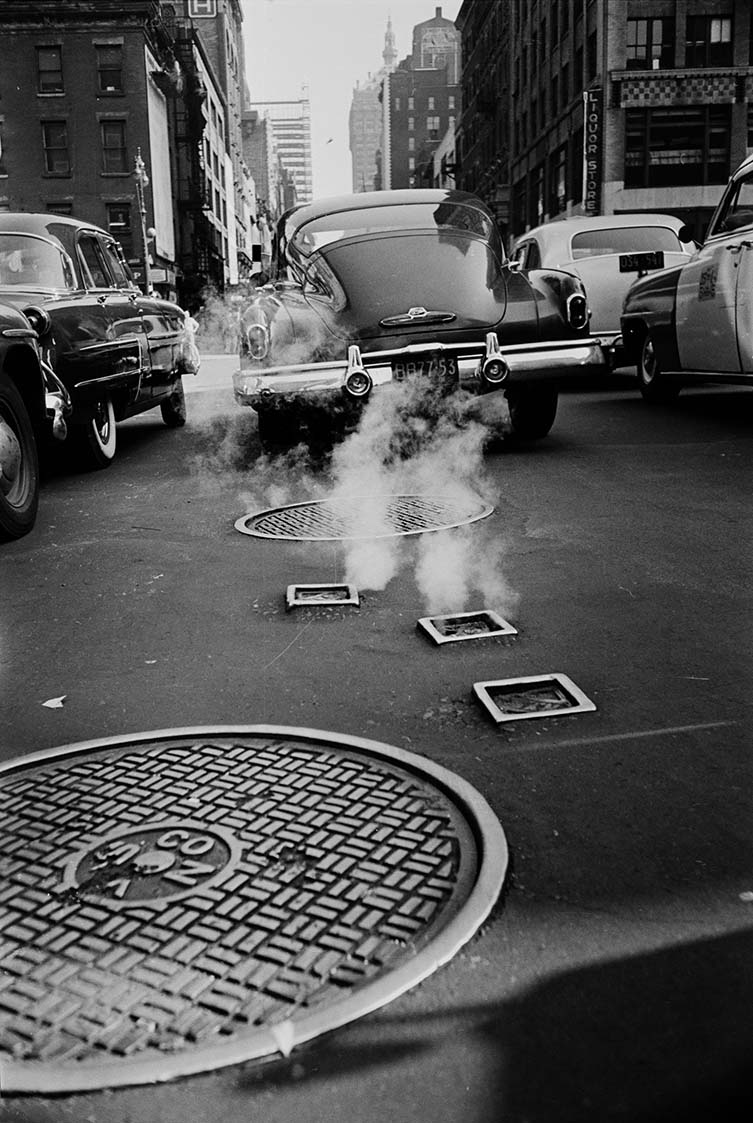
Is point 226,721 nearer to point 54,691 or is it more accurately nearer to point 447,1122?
point 54,691

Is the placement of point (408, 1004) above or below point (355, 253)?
below

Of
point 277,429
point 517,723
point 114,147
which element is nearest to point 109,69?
point 114,147

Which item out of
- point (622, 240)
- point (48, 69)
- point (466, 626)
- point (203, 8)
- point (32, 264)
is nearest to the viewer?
point (466, 626)

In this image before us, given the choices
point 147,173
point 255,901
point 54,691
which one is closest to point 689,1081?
point 255,901

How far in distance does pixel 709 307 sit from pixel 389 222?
272 cm

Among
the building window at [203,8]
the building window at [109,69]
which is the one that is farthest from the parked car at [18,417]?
the building window at [203,8]

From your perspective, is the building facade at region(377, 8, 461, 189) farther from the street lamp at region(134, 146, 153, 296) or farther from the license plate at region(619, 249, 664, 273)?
the license plate at region(619, 249, 664, 273)

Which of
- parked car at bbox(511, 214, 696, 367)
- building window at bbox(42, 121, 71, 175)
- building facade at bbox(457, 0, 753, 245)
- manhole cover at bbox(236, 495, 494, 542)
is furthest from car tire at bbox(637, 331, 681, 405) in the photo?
building window at bbox(42, 121, 71, 175)

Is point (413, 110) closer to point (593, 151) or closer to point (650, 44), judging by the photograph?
point (650, 44)

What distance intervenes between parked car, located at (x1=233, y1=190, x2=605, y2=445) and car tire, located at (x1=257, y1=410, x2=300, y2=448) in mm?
18

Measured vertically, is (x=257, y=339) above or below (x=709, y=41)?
below

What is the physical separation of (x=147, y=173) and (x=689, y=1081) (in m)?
49.5

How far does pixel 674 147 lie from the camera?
40969 millimetres

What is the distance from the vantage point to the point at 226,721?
3236 mm
